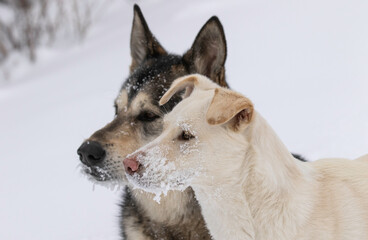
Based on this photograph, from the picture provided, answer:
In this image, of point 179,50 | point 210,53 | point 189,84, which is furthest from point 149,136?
point 179,50

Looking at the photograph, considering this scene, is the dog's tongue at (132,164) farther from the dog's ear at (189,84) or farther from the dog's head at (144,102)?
the dog's head at (144,102)

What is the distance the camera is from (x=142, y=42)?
161 inches

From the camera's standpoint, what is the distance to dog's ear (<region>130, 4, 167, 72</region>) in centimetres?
404

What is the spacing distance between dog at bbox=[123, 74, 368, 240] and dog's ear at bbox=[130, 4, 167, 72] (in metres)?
1.32

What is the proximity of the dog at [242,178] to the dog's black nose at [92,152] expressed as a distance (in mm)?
574

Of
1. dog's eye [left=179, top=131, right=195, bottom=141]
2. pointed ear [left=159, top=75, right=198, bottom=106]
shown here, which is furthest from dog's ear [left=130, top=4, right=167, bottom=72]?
dog's eye [left=179, top=131, right=195, bottom=141]

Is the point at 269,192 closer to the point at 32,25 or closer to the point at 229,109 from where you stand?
the point at 229,109

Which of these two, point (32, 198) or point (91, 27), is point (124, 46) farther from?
point (32, 198)

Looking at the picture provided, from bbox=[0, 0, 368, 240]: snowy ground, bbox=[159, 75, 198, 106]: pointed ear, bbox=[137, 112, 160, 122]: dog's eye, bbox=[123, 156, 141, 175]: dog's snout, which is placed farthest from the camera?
bbox=[0, 0, 368, 240]: snowy ground

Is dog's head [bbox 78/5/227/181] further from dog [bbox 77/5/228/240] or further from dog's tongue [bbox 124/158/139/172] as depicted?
dog's tongue [bbox 124/158/139/172]

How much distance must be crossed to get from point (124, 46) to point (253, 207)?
40.4 ft

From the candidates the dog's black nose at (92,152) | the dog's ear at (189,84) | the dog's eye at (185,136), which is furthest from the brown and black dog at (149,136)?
the dog's eye at (185,136)

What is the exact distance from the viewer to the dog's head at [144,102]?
130 inches

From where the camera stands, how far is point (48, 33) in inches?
629
